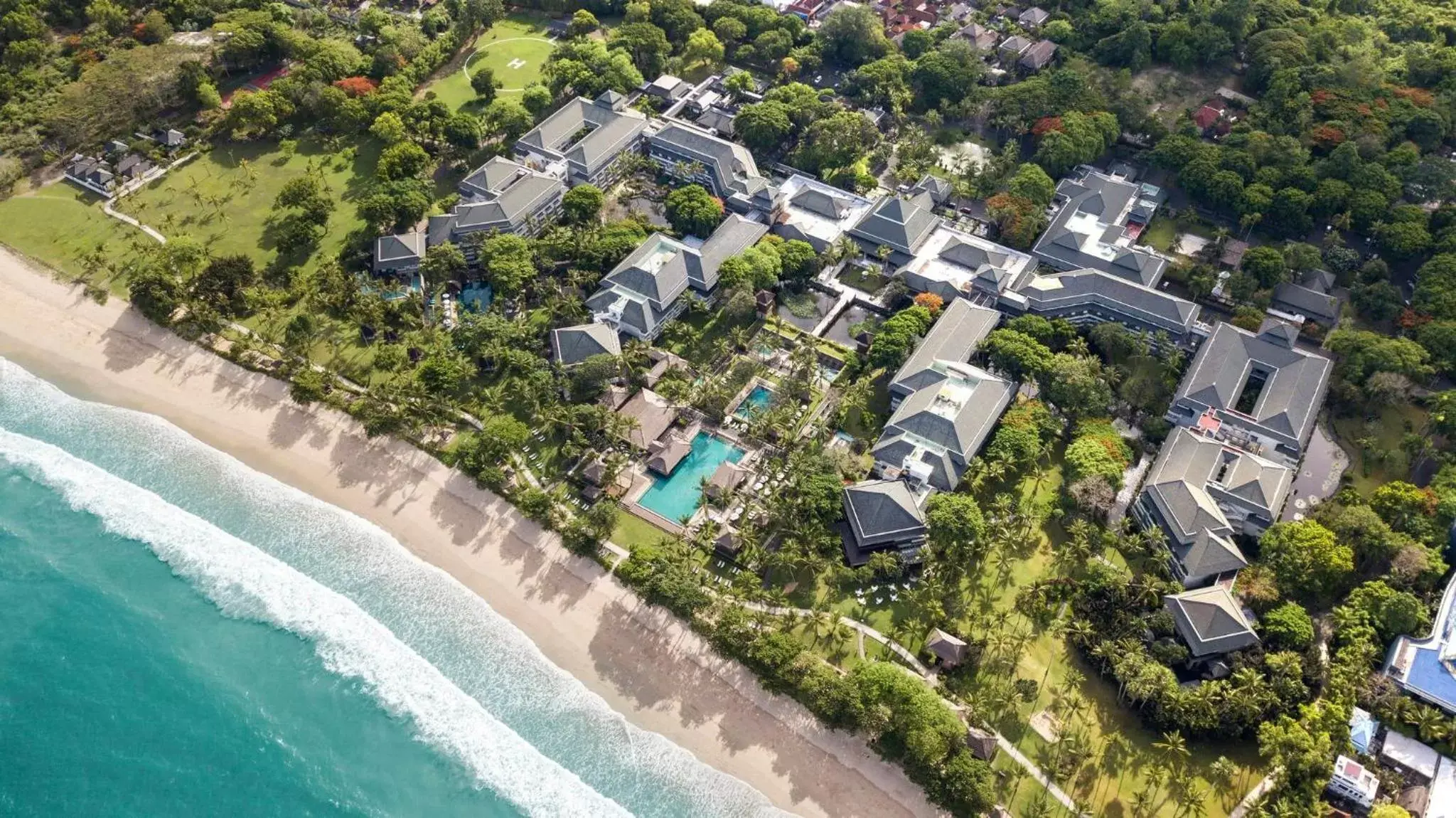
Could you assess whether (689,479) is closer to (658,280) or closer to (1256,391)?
(658,280)

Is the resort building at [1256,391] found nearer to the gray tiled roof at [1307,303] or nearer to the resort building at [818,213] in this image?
the gray tiled roof at [1307,303]

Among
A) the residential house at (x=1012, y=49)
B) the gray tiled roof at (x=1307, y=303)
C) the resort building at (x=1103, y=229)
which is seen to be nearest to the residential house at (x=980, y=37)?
the residential house at (x=1012, y=49)

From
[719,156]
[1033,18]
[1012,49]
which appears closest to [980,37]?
[1012,49]

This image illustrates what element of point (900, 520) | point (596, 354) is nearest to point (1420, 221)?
point (900, 520)

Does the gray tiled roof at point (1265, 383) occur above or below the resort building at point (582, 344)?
below

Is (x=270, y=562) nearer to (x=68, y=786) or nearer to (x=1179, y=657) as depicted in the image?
(x=68, y=786)

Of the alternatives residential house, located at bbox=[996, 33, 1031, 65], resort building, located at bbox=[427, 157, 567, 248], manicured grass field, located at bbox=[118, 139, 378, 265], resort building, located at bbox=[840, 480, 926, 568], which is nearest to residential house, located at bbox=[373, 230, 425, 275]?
resort building, located at bbox=[427, 157, 567, 248]

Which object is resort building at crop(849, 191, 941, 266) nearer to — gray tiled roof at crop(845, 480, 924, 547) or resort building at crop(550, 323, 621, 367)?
resort building at crop(550, 323, 621, 367)
